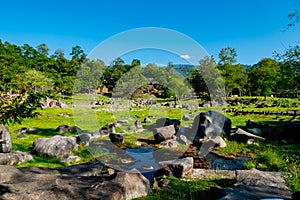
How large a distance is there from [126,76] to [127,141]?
14.1 m

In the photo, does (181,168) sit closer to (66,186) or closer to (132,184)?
(132,184)

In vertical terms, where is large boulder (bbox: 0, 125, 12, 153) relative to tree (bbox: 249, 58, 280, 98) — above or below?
below

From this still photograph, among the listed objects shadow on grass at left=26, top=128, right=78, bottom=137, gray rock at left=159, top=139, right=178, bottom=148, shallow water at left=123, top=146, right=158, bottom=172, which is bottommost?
shallow water at left=123, top=146, right=158, bottom=172

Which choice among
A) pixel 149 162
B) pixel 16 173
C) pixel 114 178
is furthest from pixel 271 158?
pixel 16 173

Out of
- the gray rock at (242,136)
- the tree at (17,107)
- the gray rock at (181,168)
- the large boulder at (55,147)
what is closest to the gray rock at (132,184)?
the gray rock at (181,168)

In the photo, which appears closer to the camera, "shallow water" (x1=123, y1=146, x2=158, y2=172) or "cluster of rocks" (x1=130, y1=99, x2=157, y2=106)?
"shallow water" (x1=123, y1=146, x2=158, y2=172)

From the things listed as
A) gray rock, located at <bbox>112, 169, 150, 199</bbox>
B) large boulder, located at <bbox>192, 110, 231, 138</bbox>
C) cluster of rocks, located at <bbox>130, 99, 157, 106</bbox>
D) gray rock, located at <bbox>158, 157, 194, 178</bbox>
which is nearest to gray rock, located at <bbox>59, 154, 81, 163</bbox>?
gray rock, located at <bbox>158, 157, 194, 178</bbox>

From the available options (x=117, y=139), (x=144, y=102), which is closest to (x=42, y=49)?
(x=144, y=102)

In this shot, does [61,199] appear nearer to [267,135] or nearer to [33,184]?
[33,184]

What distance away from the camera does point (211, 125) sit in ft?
54.5

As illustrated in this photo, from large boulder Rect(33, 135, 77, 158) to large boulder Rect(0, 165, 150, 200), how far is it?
144 inches

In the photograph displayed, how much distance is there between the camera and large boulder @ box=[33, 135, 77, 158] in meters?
11.3

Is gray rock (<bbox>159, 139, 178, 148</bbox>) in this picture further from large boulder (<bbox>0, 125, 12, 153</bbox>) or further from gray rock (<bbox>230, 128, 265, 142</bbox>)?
large boulder (<bbox>0, 125, 12, 153</bbox>)

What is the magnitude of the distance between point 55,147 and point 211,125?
9991 millimetres
